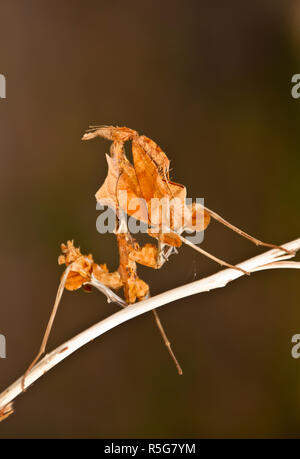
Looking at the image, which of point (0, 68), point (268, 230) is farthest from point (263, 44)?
point (0, 68)

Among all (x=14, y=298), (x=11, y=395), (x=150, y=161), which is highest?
(x=150, y=161)

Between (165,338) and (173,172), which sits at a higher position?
(173,172)

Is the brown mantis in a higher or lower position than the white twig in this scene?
higher

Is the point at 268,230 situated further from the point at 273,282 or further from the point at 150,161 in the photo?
the point at 150,161

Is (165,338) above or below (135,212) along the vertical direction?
below
